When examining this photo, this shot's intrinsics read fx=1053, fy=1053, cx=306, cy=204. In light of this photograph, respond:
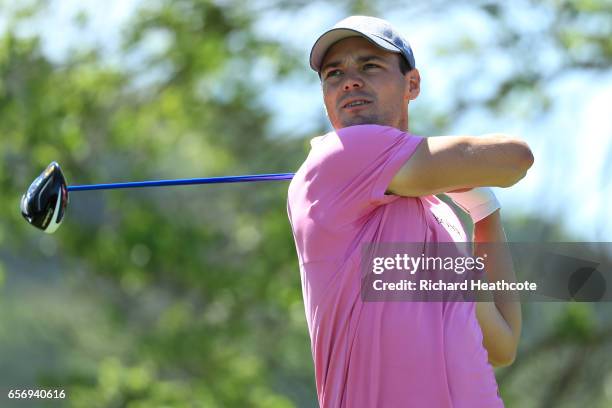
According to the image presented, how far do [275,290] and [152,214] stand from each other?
4.36 ft

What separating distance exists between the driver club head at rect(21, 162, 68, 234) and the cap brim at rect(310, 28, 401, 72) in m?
0.96

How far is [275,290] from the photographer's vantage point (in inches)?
369

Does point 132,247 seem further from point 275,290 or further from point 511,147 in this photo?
point 511,147

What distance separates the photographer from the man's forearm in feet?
8.04

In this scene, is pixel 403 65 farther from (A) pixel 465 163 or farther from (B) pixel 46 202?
(B) pixel 46 202

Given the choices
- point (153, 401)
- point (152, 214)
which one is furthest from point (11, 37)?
point (153, 401)

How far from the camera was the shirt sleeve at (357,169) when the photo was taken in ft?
7.23

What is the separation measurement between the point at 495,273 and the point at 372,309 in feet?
1.37

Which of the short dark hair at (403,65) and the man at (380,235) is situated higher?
the short dark hair at (403,65)

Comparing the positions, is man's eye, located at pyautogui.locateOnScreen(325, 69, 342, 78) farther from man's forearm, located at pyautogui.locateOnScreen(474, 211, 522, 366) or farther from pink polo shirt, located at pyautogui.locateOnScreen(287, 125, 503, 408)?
man's forearm, located at pyautogui.locateOnScreen(474, 211, 522, 366)

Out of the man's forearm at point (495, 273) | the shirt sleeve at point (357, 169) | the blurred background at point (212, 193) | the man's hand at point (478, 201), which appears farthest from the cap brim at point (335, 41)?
the blurred background at point (212, 193)

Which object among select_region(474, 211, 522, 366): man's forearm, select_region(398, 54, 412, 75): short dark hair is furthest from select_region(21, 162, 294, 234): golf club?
select_region(474, 211, 522, 366): man's forearm

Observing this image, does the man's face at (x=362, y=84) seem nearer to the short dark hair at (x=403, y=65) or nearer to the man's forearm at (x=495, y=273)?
the short dark hair at (x=403, y=65)

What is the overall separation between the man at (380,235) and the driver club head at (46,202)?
2.95 feet
